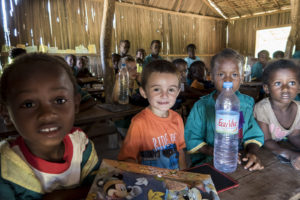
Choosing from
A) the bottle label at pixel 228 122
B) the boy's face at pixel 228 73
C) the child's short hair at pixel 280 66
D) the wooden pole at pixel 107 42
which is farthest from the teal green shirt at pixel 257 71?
the bottle label at pixel 228 122

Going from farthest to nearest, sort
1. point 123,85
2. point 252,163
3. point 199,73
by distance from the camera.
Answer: point 199,73 < point 123,85 < point 252,163

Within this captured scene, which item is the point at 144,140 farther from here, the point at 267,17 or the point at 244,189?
the point at 267,17

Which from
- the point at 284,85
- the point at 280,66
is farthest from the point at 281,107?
the point at 280,66

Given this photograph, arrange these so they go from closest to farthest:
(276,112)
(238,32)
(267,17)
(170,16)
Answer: (276,112) → (170,16) → (267,17) → (238,32)

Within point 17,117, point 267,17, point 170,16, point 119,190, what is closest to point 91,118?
point 17,117

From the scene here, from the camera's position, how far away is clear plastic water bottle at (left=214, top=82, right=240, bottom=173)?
914 mm

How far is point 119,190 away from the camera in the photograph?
0.62m

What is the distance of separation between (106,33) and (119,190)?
3877 millimetres

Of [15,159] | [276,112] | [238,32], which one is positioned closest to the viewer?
[15,159]

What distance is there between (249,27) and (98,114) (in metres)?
12.5

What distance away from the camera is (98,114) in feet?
7.80

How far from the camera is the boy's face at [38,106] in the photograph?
2.57ft

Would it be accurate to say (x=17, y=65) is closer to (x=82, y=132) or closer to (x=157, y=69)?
(x=82, y=132)

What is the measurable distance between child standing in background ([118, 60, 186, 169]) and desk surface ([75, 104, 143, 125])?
1037 millimetres
